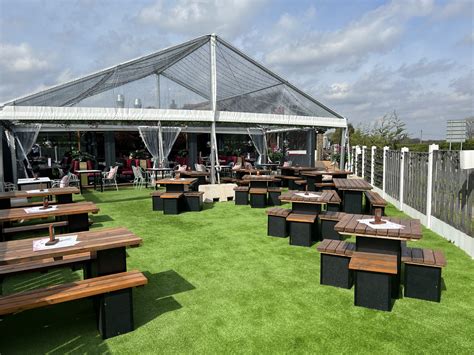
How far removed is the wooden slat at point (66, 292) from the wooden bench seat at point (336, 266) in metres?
2.03

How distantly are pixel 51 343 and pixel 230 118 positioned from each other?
8043 mm

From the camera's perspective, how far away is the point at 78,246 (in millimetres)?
2965

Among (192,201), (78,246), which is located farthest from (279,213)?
(78,246)

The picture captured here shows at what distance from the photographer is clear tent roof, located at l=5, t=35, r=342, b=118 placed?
345 inches

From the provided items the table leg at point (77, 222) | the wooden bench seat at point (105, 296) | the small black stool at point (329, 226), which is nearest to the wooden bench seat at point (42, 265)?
the wooden bench seat at point (105, 296)

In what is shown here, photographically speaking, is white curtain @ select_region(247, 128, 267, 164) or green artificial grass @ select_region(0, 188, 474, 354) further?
white curtain @ select_region(247, 128, 267, 164)

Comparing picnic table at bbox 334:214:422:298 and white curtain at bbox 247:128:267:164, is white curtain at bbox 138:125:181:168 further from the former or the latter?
picnic table at bbox 334:214:422:298

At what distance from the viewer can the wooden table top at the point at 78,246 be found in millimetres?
2781

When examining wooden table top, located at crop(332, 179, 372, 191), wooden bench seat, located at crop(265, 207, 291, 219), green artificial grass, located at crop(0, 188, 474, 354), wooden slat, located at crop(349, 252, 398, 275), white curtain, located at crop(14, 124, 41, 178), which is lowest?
green artificial grass, located at crop(0, 188, 474, 354)

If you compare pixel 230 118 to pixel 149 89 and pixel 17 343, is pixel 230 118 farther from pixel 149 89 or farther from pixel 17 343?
pixel 17 343

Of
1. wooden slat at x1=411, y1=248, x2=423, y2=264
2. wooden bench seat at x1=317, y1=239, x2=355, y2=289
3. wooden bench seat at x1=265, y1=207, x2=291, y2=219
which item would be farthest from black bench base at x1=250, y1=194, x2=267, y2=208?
wooden slat at x1=411, y1=248, x2=423, y2=264

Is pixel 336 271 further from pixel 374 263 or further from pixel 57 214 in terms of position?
pixel 57 214

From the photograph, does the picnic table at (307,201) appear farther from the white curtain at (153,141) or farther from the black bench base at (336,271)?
the white curtain at (153,141)

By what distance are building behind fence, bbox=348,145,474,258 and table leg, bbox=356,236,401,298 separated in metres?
2.03
